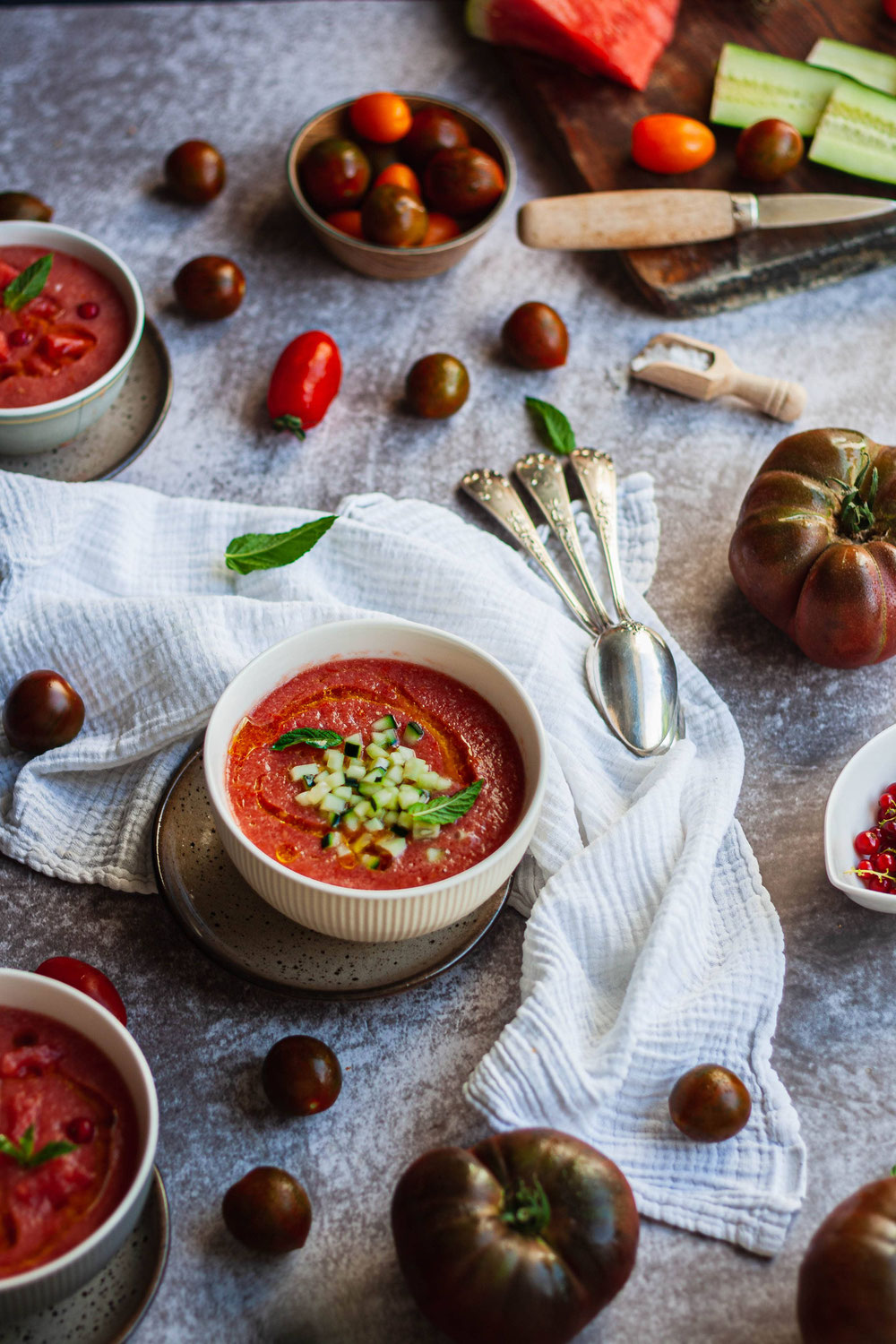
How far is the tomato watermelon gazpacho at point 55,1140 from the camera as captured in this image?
1512mm

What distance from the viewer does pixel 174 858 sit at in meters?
2.04

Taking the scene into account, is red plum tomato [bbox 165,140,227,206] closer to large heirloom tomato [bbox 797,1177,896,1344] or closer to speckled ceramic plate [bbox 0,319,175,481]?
speckled ceramic plate [bbox 0,319,175,481]

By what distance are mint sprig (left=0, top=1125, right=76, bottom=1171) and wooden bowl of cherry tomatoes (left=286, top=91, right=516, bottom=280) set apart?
217cm

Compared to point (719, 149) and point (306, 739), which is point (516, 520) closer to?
point (306, 739)

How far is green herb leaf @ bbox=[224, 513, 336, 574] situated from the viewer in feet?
7.76

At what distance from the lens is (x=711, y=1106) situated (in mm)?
1801

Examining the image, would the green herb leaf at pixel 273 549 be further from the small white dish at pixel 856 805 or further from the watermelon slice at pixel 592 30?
the watermelon slice at pixel 592 30

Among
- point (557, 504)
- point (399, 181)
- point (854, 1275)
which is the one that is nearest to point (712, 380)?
point (557, 504)

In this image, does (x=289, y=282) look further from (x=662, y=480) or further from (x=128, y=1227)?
(x=128, y=1227)

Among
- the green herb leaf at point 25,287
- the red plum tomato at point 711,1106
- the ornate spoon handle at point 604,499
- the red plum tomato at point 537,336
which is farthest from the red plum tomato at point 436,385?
the red plum tomato at point 711,1106

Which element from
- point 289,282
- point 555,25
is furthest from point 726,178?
point 289,282

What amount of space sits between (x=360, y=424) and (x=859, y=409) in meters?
1.23

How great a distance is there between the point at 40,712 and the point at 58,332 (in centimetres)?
94

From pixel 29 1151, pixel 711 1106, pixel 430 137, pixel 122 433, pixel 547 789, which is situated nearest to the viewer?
pixel 29 1151
